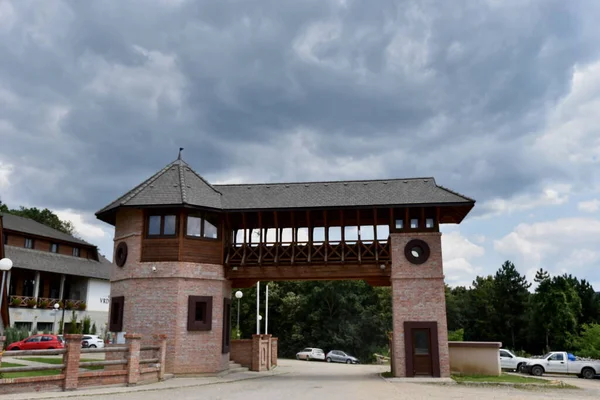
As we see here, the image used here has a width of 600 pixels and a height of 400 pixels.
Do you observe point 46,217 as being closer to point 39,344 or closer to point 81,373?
point 39,344

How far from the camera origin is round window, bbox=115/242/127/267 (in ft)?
72.0

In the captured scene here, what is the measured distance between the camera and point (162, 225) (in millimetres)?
21609

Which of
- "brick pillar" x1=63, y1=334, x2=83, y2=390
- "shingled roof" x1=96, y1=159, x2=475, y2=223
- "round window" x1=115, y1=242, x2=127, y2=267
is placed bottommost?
"brick pillar" x1=63, y1=334, x2=83, y2=390

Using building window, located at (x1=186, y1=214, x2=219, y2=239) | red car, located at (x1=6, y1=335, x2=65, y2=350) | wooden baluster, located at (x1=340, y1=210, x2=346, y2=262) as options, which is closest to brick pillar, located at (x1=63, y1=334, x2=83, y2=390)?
building window, located at (x1=186, y1=214, x2=219, y2=239)

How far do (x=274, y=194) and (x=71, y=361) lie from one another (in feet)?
37.4

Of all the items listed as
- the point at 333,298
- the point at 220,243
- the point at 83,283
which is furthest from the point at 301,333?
the point at 220,243

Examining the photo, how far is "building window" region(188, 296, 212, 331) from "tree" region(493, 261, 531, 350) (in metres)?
42.3

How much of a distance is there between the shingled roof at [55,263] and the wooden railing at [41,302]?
224 cm

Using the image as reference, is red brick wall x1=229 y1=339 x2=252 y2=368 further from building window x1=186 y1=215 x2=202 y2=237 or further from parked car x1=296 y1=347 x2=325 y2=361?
parked car x1=296 y1=347 x2=325 y2=361

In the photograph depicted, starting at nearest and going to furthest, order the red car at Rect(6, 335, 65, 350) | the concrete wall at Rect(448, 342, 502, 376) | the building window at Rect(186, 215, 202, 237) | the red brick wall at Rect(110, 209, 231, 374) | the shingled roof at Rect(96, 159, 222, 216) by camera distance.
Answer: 1. the red brick wall at Rect(110, 209, 231, 374)
2. the shingled roof at Rect(96, 159, 222, 216)
3. the building window at Rect(186, 215, 202, 237)
4. the concrete wall at Rect(448, 342, 502, 376)
5. the red car at Rect(6, 335, 65, 350)

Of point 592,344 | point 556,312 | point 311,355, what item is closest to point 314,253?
point 592,344

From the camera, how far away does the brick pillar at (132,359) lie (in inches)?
662

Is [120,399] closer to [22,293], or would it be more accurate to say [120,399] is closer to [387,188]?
[387,188]

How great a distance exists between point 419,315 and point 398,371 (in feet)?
8.11
